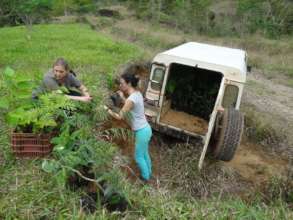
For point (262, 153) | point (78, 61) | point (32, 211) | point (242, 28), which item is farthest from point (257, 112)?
point (242, 28)

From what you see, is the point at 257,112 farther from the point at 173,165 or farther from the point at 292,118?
the point at 173,165

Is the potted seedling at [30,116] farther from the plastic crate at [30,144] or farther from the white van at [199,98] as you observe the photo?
the white van at [199,98]

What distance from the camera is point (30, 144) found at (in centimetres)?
381

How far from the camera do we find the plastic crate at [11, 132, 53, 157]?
12.3 ft

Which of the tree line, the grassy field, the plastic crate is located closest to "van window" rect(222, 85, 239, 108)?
the grassy field

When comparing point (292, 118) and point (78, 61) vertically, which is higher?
point (78, 61)

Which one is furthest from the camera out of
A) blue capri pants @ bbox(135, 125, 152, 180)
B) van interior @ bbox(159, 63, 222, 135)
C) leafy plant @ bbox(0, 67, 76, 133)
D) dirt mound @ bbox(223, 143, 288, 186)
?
van interior @ bbox(159, 63, 222, 135)

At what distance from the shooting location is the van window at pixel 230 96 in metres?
5.54

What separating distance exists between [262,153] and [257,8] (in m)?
21.8

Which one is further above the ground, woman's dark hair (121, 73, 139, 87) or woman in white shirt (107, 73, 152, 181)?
woman's dark hair (121, 73, 139, 87)

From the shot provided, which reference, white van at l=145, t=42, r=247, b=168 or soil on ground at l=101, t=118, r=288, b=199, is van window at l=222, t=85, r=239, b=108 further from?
soil on ground at l=101, t=118, r=288, b=199

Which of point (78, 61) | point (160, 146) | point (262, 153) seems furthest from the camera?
point (78, 61)

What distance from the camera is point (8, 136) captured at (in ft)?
14.2

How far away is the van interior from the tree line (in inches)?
586
